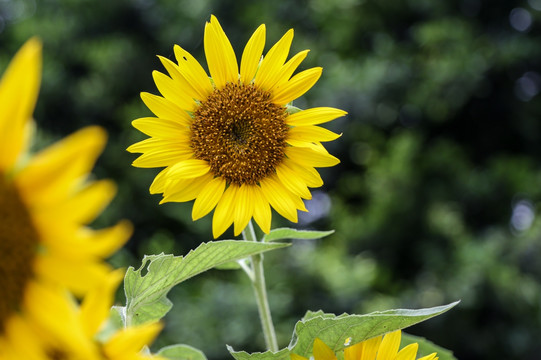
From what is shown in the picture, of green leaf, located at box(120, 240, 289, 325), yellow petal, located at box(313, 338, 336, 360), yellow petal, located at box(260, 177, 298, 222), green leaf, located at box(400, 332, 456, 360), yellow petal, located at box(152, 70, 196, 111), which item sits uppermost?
yellow petal, located at box(152, 70, 196, 111)

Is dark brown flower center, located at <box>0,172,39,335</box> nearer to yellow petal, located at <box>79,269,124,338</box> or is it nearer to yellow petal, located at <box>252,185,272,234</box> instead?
yellow petal, located at <box>79,269,124,338</box>

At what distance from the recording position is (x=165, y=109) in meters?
0.64

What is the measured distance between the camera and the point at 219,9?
414cm

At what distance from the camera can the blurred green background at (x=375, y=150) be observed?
295 cm

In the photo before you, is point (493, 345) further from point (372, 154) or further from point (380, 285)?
point (372, 154)

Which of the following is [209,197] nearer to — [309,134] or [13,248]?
[309,134]

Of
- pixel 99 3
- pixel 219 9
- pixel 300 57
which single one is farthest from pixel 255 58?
pixel 99 3

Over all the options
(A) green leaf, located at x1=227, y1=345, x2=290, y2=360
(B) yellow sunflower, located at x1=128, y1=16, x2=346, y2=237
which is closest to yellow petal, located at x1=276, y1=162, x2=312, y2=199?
(B) yellow sunflower, located at x1=128, y1=16, x2=346, y2=237

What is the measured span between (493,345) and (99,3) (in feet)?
11.1

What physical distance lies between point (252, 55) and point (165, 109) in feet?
0.33

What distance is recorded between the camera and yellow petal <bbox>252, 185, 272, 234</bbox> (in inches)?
23.4

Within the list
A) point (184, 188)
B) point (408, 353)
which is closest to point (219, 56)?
point (184, 188)

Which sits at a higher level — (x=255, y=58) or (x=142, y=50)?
(x=142, y=50)

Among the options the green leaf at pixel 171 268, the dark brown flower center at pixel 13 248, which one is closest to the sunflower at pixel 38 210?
the dark brown flower center at pixel 13 248
